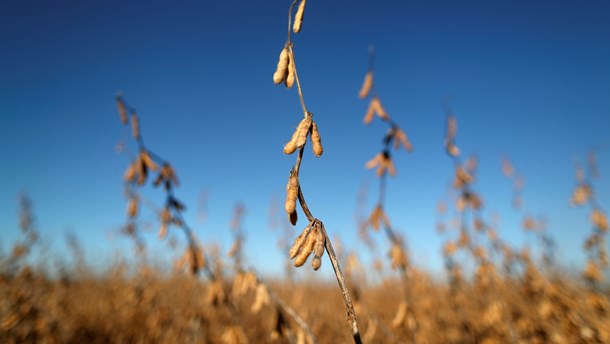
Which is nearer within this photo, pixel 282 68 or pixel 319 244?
pixel 319 244

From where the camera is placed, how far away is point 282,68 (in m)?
1.06

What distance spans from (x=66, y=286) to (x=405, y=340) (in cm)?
547

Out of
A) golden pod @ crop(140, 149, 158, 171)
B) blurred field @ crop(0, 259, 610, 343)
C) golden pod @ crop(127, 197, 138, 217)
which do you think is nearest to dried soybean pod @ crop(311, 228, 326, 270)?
blurred field @ crop(0, 259, 610, 343)

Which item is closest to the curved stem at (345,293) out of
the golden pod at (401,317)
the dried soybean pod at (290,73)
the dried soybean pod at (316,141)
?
A: the dried soybean pod at (316,141)

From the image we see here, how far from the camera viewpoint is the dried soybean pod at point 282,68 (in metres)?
1.06

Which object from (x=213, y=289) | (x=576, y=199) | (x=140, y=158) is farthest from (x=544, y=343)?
(x=140, y=158)

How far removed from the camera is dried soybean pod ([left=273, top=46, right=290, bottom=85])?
106 centimetres

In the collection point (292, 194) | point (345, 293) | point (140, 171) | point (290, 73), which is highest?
point (140, 171)

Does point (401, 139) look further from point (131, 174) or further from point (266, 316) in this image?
point (266, 316)

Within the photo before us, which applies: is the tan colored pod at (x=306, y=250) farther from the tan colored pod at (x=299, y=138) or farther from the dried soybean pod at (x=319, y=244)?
the tan colored pod at (x=299, y=138)

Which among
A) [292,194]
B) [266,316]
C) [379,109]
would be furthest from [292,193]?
[266,316]

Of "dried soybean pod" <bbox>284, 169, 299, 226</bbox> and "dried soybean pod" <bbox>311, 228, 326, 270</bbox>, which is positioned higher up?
"dried soybean pod" <bbox>284, 169, 299, 226</bbox>

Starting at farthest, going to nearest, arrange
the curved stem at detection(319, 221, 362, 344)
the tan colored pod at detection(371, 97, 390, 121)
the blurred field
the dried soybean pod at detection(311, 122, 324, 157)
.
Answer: the blurred field < the tan colored pod at detection(371, 97, 390, 121) < the dried soybean pod at detection(311, 122, 324, 157) < the curved stem at detection(319, 221, 362, 344)

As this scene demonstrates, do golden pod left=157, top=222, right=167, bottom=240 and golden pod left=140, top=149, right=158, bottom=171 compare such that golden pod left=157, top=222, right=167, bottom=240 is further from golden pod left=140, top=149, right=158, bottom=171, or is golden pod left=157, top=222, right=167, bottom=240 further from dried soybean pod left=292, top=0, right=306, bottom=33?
dried soybean pod left=292, top=0, right=306, bottom=33
